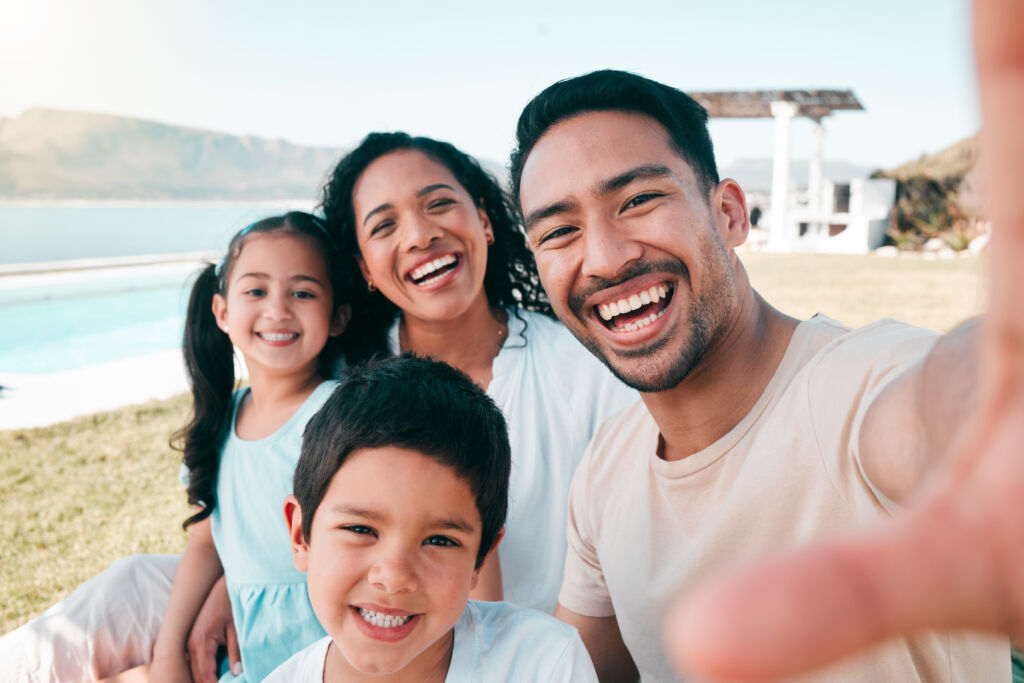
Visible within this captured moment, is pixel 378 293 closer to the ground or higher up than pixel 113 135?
closer to the ground

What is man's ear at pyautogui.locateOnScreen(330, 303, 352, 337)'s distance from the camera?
8.26ft

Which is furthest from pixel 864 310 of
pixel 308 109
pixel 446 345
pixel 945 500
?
pixel 308 109

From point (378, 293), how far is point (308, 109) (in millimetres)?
79118

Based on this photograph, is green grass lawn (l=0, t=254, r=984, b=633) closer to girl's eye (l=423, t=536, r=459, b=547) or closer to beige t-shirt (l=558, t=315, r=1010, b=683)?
girl's eye (l=423, t=536, r=459, b=547)

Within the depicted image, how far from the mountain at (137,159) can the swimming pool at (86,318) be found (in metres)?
35.3

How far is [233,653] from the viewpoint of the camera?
6.99 ft

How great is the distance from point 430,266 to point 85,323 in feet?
28.5

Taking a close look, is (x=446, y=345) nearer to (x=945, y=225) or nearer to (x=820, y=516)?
(x=820, y=516)

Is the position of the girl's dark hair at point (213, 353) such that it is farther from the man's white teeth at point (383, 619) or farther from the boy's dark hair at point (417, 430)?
the man's white teeth at point (383, 619)

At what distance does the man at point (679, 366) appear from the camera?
1.29 m

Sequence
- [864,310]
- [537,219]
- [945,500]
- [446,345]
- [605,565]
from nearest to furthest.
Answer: [945,500], [537,219], [605,565], [446,345], [864,310]

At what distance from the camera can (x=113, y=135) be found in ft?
224

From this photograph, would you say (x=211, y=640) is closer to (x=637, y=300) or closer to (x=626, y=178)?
(x=637, y=300)

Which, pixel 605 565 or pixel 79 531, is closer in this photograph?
pixel 605 565
